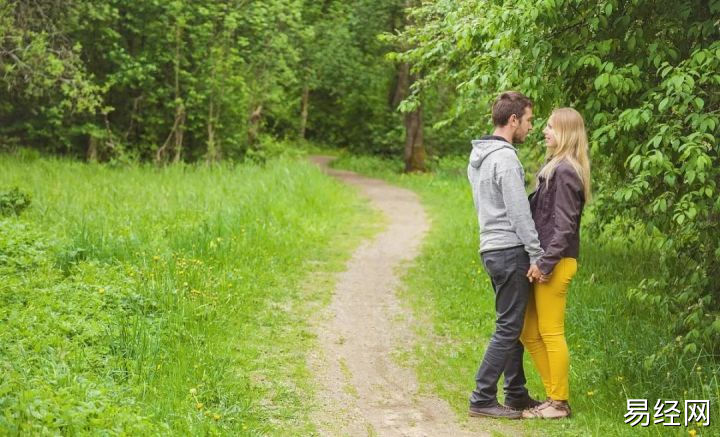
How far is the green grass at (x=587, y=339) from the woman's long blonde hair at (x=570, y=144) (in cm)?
138

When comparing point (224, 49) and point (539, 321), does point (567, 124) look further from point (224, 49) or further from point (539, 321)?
point (224, 49)

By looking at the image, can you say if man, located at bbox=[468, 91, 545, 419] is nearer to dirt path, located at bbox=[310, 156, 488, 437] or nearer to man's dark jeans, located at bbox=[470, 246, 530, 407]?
man's dark jeans, located at bbox=[470, 246, 530, 407]

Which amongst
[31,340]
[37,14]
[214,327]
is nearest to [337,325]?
[214,327]

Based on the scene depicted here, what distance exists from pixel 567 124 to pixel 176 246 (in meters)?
5.03

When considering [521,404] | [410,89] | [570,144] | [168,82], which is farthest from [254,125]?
[570,144]

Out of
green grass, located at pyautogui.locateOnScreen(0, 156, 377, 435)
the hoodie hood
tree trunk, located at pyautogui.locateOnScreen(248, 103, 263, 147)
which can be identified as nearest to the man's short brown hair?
the hoodie hood

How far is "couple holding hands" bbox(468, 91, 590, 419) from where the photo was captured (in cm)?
516

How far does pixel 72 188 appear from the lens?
45.2ft

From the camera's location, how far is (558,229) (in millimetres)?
5117

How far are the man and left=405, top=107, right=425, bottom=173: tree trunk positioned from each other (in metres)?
18.9

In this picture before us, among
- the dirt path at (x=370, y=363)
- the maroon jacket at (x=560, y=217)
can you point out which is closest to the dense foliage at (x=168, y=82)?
the dirt path at (x=370, y=363)

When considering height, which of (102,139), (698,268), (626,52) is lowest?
(102,139)

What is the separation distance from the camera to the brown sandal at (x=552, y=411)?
5.32 meters

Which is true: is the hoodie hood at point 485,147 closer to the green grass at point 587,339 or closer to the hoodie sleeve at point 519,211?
the hoodie sleeve at point 519,211
